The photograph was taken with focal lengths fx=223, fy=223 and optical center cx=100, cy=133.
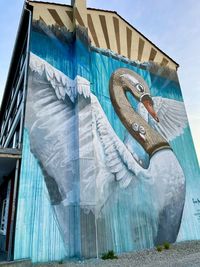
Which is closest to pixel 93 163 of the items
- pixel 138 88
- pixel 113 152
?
pixel 113 152

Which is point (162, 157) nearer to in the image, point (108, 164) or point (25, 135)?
point (108, 164)

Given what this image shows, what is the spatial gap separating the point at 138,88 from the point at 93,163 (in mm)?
5596

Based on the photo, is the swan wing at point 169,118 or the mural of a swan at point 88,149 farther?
the swan wing at point 169,118

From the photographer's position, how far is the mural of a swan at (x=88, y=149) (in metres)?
7.94

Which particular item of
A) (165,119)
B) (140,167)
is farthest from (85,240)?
(165,119)

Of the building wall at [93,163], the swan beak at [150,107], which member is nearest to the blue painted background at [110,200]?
the building wall at [93,163]

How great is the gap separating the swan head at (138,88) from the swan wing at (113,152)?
8.40 ft

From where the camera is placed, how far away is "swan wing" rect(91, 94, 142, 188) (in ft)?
29.9

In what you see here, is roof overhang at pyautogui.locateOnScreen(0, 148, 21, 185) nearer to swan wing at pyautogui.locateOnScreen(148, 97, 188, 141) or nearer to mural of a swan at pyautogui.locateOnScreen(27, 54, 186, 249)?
mural of a swan at pyautogui.locateOnScreen(27, 54, 186, 249)

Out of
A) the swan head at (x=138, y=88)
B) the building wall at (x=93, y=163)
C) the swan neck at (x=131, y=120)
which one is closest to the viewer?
the building wall at (x=93, y=163)

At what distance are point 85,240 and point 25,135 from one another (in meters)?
4.09

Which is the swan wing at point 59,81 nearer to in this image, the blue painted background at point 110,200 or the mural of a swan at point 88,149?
the mural of a swan at point 88,149

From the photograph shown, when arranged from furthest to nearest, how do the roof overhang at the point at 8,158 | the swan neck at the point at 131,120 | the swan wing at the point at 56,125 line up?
the swan neck at the point at 131,120, the swan wing at the point at 56,125, the roof overhang at the point at 8,158

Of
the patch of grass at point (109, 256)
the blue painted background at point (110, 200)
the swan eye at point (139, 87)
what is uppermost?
the swan eye at point (139, 87)
